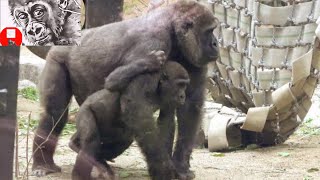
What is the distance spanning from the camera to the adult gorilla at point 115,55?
3018mm

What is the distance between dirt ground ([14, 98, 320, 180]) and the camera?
326 centimetres

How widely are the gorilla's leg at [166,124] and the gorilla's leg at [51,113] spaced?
0.47 meters

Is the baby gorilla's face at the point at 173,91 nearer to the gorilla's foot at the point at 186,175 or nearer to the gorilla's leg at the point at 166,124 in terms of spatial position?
the gorilla's leg at the point at 166,124

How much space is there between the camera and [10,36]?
2061 mm

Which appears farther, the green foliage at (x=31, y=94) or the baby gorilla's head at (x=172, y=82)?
the green foliage at (x=31, y=94)

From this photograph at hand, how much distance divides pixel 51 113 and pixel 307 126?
264cm

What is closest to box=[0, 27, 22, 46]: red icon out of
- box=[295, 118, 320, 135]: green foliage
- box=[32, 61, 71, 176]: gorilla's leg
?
box=[32, 61, 71, 176]: gorilla's leg

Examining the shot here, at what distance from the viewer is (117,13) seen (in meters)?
2.72

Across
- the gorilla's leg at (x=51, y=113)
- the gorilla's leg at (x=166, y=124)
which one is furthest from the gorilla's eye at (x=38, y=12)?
the gorilla's leg at (x=166, y=124)

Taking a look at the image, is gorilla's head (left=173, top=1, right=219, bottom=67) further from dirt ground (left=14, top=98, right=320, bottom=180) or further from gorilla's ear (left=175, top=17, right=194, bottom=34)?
dirt ground (left=14, top=98, right=320, bottom=180)

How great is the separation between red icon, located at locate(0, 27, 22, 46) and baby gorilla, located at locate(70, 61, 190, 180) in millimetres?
864

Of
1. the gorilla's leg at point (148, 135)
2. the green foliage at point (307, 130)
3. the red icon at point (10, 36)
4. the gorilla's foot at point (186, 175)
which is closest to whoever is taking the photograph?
the red icon at point (10, 36)

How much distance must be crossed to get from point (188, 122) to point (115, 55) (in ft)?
1.92

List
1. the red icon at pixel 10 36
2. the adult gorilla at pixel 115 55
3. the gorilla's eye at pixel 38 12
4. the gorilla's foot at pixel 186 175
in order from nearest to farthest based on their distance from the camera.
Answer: the red icon at pixel 10 36 < the gorilla's eye at pixel 38 12 < the adult gorilla at pixel 115 55 < the gorilla's foot at pixel 186 175
